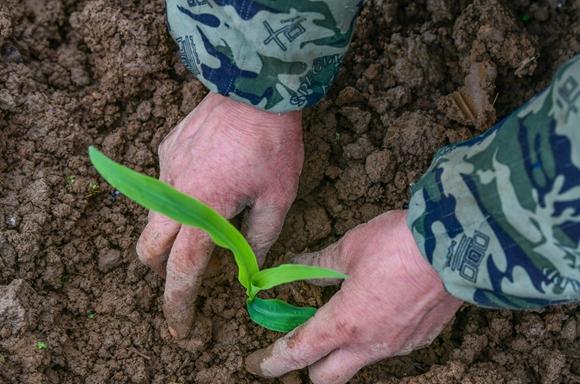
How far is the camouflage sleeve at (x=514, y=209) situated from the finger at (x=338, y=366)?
0.32 meters

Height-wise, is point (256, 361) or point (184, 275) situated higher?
point (184, 275)

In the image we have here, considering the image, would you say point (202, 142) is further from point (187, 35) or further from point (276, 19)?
point (276, 19)

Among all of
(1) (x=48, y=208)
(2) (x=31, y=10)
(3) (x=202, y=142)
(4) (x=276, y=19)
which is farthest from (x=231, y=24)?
(2) (x=31, y=10)

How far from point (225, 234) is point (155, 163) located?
565 mm

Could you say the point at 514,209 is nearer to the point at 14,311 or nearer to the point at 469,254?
the point at 469,254

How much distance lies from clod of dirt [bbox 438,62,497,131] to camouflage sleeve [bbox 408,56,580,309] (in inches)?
20.5

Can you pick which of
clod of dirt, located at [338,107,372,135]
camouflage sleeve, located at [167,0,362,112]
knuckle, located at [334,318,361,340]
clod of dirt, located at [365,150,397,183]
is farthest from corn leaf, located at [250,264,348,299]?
clod of dirt, located at [338,107,372,135]

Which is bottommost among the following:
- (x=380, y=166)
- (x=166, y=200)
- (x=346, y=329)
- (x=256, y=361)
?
(x=256, y=361)

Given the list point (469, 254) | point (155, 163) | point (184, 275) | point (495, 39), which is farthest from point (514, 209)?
point (155, 163)

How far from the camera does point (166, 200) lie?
120 cm

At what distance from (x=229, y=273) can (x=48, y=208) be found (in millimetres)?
457

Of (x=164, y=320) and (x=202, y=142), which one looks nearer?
(x=202, y=142)

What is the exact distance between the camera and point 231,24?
4.48 ft

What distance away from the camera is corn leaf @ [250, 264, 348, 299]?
1342 millimetres
